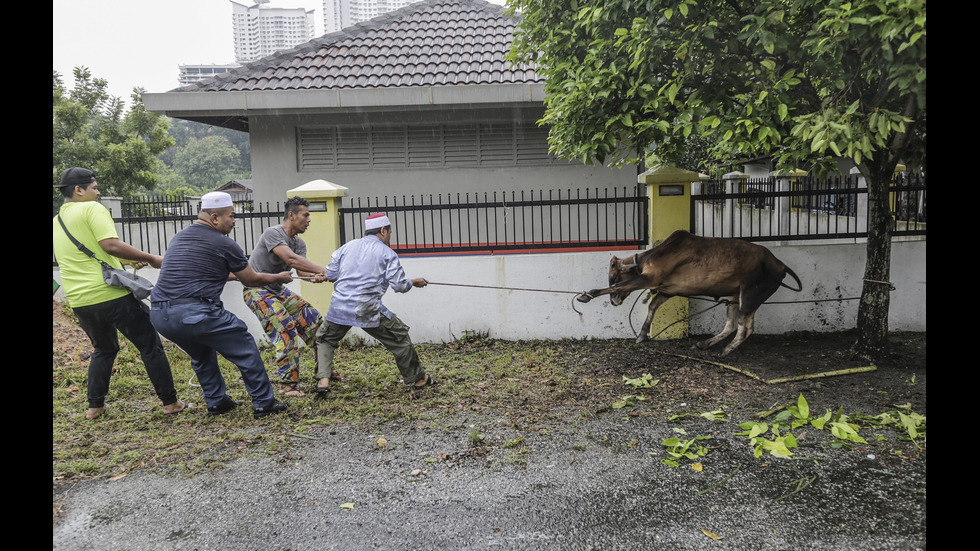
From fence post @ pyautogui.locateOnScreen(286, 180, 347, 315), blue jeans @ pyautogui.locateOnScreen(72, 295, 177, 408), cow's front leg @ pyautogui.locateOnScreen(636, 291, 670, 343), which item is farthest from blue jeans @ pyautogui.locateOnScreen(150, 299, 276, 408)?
cow's front leg @ pyautogui.locateOnScreen(636, 291, 670, 343)

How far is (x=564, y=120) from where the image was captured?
244 inches

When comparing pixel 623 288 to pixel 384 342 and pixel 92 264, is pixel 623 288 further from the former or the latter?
pixel 92 264

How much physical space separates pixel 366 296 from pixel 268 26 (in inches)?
3637

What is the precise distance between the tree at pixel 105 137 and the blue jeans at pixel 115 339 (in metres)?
14.2

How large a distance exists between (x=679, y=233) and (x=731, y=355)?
4.49 ft

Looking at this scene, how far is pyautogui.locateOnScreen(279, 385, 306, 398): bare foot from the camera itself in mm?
5852

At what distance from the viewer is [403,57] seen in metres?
10.5

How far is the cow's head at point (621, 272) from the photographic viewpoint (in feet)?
22.5

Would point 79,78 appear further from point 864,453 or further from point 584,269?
point 864,453

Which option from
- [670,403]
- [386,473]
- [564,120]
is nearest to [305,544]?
[386,473]

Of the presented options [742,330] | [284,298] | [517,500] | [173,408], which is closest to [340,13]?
[284,298]

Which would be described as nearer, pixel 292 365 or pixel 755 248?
pixel 292 365

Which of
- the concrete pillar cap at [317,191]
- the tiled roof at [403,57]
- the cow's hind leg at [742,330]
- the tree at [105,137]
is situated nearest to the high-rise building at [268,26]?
the tree at [105,137]

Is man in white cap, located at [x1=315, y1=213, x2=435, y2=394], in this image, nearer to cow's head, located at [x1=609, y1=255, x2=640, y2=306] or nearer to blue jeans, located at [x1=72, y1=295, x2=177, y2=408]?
blue jeans, located at [x1=72, y1=295, x2=177, y2=408]
